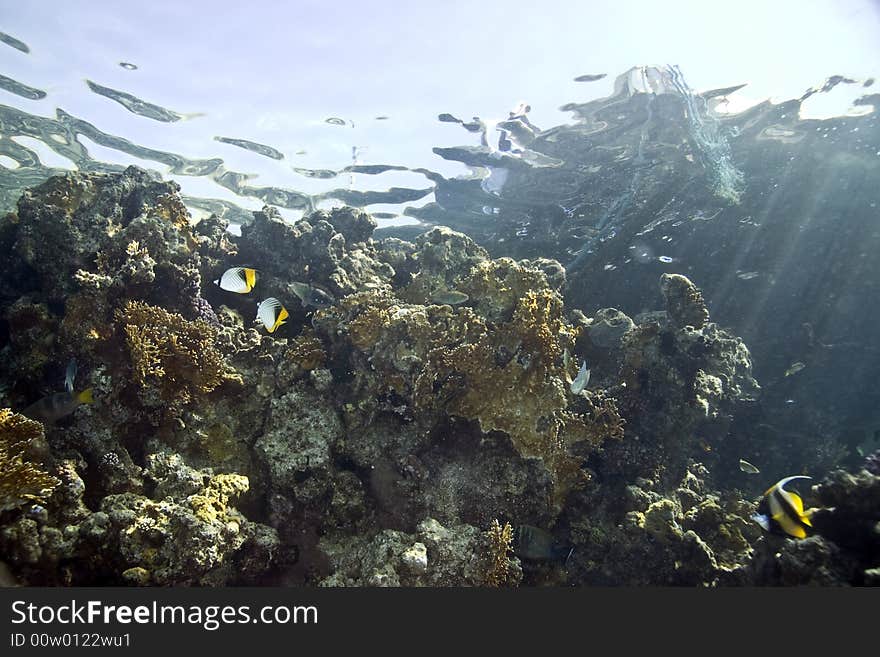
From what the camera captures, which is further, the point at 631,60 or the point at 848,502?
the point at 631,60

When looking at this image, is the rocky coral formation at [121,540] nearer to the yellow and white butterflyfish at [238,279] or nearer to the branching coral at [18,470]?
the branching coral at [18,470]

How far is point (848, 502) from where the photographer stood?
4457 millimetres

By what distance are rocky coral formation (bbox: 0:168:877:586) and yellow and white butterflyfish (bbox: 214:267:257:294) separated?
1.41 metres

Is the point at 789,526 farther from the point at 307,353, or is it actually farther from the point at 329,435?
the point at 307,353

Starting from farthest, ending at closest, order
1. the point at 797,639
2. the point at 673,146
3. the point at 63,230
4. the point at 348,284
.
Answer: the point at 673,146, the point at 348,284, the point at 63,230, the point at 797,639

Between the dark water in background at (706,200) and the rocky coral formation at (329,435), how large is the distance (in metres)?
7.07

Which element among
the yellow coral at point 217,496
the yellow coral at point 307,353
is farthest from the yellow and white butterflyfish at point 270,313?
the yellow coral at point 217,496

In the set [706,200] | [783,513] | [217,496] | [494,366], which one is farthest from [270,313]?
[706,200]

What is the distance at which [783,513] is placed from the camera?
382 centimetres

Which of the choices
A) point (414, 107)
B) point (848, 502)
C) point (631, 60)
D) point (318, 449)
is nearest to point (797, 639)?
point (848, 502)

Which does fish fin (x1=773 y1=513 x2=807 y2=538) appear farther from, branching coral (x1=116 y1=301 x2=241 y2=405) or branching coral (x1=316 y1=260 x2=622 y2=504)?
branching coral (x1=116 y1=301 x2=241 y2=405)

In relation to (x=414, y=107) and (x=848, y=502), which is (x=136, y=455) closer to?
(x=848, y=502)

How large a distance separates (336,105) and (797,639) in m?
12.7

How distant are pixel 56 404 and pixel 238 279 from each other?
2.33 metres
